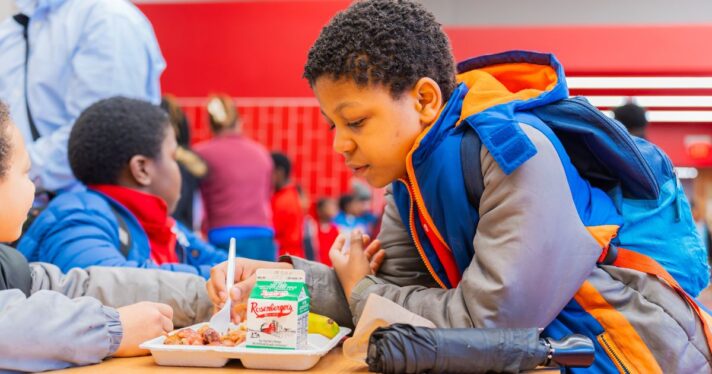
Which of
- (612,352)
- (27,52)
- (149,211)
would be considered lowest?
(149,211)

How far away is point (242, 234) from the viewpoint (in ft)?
15.2

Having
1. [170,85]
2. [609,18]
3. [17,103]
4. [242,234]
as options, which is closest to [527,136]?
[17,103]

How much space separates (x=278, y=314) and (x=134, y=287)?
533mm

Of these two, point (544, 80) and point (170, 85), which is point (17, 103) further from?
point (170, 85)

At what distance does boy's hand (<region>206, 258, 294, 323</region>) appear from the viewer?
1.41 meters

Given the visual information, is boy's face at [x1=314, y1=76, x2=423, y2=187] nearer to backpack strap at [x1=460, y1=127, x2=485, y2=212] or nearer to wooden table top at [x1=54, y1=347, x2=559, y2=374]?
backpack strap at [x1=460, y1=127, x2=485, y2=212]

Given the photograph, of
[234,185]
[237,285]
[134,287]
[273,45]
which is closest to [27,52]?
[134,287]

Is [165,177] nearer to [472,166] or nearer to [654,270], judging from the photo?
[472,166]

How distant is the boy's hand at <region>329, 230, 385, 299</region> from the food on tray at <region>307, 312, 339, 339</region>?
0.06 m

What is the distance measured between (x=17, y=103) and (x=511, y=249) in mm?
1803

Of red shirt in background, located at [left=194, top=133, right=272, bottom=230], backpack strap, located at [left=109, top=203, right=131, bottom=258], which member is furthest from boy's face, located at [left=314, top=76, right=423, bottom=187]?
red shirt in background, located at [left=194, top=133, right=272, bottom=230]

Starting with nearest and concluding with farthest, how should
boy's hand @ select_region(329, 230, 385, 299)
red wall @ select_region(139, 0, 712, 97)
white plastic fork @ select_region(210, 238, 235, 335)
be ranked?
white plastic fork @ select_region(210, 238, 235, 335), boy's hand @ select_region(329, 230, 385, 299), red wall @ select_region(139, 0, 712, 97)

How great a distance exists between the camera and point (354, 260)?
4.76 ft

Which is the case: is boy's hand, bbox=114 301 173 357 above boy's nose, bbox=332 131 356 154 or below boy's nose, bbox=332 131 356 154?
below
